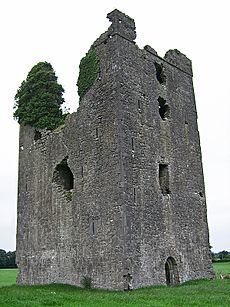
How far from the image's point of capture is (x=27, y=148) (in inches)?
1010

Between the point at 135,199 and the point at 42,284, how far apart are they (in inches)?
274

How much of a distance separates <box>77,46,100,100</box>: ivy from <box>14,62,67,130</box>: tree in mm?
3084

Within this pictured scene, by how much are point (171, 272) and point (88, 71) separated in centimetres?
1065

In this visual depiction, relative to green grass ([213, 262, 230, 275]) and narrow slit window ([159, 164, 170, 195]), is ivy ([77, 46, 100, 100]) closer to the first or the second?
narrow slit window ([159, 164, 170, 195])

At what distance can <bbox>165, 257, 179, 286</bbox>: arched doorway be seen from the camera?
2098 cm

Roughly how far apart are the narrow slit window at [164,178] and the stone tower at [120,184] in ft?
0.16

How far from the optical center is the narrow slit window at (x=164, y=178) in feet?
71.6

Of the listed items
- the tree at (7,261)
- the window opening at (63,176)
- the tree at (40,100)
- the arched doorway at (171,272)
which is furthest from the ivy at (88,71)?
the tree at (7,261)

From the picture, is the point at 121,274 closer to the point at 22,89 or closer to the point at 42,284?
the point at 42,284

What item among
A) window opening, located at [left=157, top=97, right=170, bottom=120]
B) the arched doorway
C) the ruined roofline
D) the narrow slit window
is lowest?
the arched doorway

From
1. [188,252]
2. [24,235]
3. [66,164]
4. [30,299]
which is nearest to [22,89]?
[66,164]

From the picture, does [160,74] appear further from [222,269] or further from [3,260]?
[3,260]

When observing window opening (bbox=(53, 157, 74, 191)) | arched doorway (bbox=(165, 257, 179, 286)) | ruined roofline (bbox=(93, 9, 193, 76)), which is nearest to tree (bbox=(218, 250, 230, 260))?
arched doorway (bbox=(165, 257, 179, 286))

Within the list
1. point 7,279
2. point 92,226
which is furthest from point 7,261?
point 92,226
